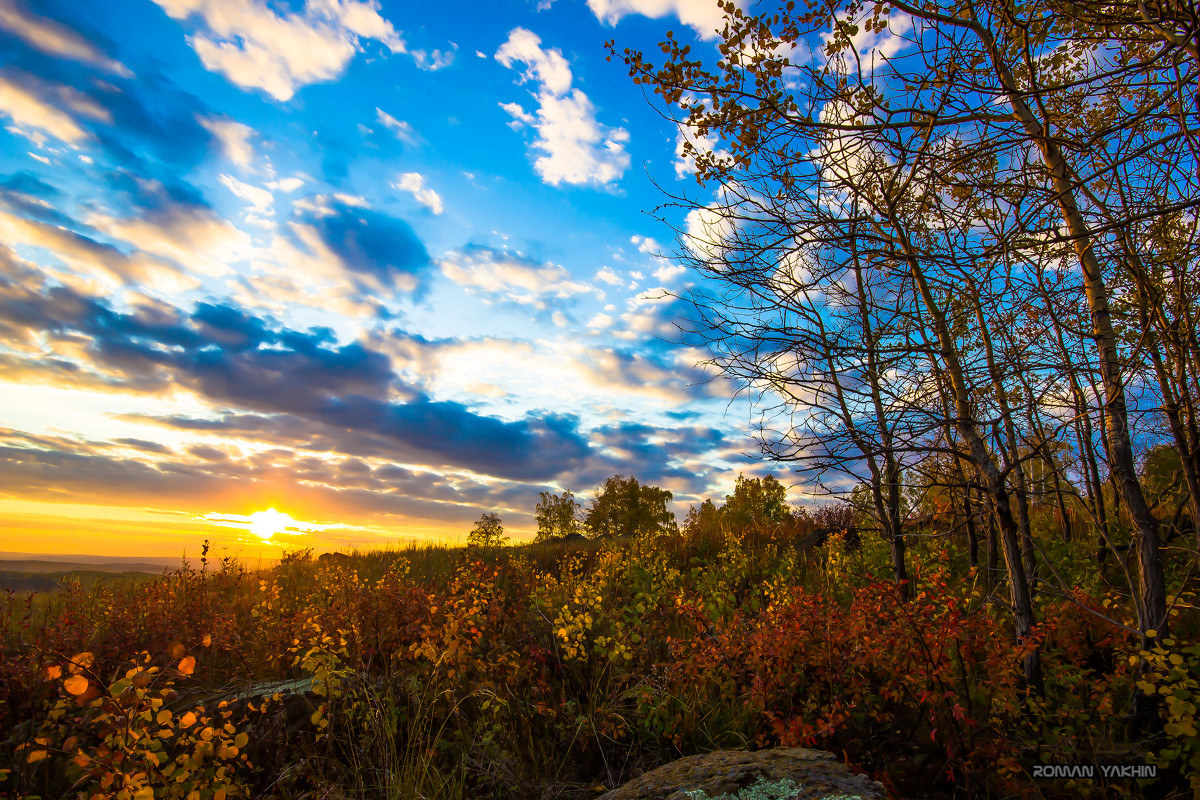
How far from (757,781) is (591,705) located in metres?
2.24

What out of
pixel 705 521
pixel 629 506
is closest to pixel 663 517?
pixel 629 506

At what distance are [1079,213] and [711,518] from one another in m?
13.5

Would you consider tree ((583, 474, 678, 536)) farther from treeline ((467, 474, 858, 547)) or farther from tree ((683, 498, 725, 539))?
tree ((683, 498, 725, 539))

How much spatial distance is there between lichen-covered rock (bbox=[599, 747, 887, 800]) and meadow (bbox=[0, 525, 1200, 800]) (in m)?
0.89

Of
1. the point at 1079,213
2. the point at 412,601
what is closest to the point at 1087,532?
the point at 1079,213

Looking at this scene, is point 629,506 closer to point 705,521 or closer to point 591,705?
point 705,521

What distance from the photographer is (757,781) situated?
7.97 ft

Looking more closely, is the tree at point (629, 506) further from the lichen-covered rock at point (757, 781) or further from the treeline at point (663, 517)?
the lichen-covered rock at point (757, 781)

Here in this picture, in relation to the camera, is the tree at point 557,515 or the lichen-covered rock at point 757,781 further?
the tree at point 557,515

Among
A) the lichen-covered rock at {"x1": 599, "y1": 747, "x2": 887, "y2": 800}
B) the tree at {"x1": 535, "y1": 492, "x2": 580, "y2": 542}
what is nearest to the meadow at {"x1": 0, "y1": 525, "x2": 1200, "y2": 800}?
the lichen-covered rock at {"x1": 599, "y1": 747, "x2": 887, "y2": 800}

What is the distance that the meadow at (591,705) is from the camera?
336 centimetres

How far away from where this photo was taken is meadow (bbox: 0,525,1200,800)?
132 inches

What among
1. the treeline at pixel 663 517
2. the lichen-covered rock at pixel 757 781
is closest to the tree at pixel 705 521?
the treeline at pixel 663 517

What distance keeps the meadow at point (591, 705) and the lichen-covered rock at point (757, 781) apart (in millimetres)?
891
